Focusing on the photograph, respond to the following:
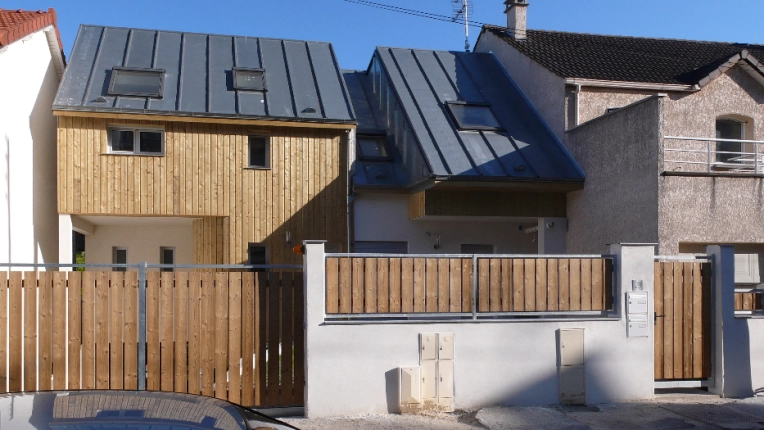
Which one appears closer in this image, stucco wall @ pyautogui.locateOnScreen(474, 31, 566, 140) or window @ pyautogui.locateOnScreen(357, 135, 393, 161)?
stucco wall @ pyautogui.locateOnScreen(474, 31, 566, 140)

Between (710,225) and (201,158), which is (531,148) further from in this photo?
(201,158)

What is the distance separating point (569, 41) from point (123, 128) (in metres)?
11.4

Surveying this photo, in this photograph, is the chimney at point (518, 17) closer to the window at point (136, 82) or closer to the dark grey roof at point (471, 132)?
the dark grey roof at point (471, 132)

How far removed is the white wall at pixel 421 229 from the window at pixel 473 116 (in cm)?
211

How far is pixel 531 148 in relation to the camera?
14188mm

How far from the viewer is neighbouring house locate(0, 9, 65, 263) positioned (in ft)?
34.7

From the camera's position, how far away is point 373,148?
1549cm

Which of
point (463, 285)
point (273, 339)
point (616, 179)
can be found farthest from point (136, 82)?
point (616, 179)

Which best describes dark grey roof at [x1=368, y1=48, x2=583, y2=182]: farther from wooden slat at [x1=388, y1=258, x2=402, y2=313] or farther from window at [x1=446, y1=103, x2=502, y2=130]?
wooden slat at [x1=388, y1=258, x2=402, y2=313]

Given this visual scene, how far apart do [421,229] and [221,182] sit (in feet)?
14.7

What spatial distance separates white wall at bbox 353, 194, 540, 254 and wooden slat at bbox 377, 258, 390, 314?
608 centimetres

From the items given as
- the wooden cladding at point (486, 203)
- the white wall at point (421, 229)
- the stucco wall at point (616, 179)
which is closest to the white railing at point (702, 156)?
the stucco wall at point (616, 179)

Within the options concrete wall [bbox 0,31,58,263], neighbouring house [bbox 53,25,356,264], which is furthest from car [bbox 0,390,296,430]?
neighbouring house [bbox 53,25,356,264]

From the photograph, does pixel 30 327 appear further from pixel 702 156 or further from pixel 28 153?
pixel 702 156
